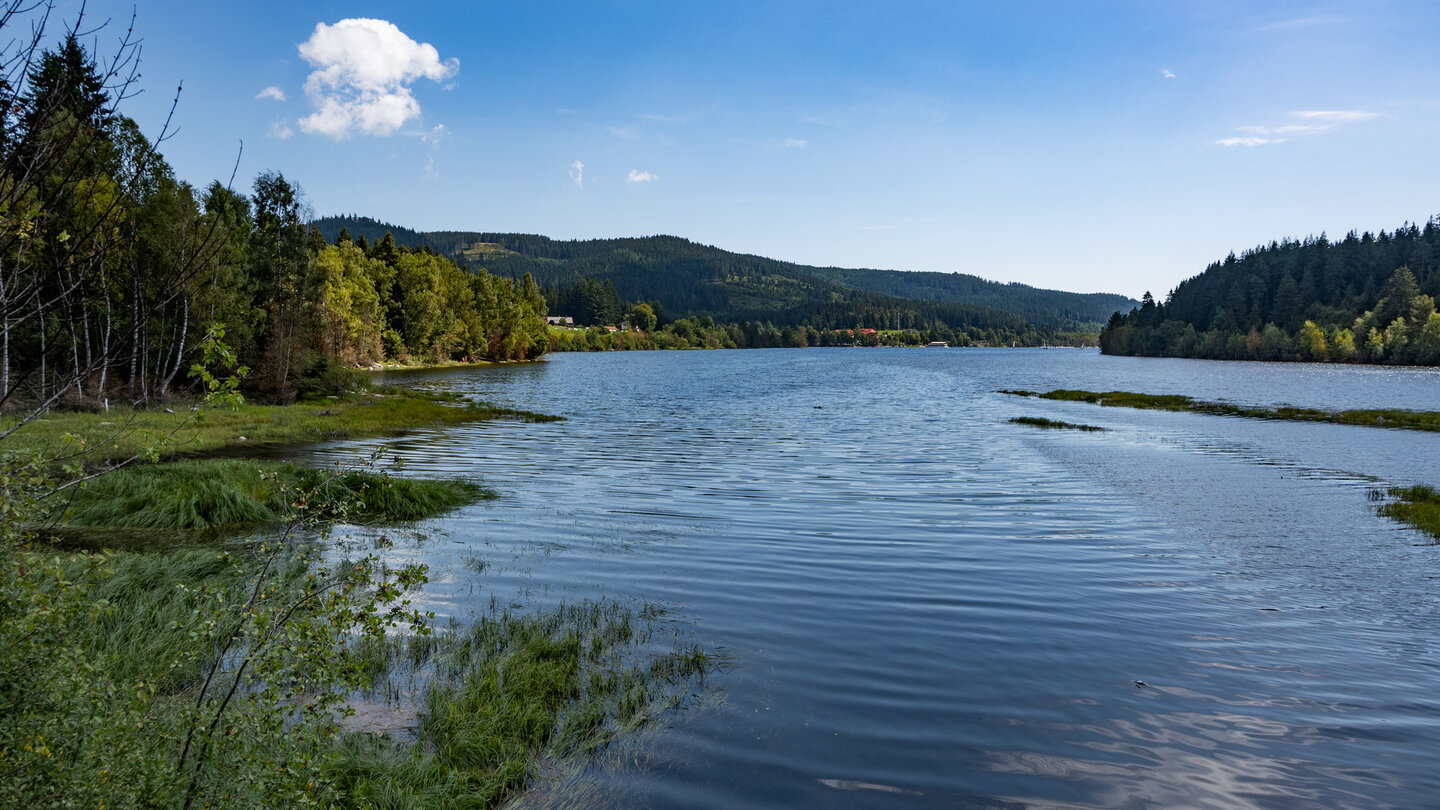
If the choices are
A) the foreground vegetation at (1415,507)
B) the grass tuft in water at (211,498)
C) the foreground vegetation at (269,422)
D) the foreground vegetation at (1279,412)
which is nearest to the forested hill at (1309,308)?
the foreground vegetation at (1279,412)

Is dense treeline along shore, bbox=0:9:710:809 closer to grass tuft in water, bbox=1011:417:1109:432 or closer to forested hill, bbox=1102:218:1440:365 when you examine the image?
grass tuft in water, bbox=1011:417:1109:432

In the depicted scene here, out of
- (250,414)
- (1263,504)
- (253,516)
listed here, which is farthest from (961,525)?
(250,414)

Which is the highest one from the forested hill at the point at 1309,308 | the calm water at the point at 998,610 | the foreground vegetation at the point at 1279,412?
the forested hill at the point at 1309,308

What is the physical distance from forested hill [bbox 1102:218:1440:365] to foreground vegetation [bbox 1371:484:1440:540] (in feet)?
388

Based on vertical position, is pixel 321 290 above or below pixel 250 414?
above

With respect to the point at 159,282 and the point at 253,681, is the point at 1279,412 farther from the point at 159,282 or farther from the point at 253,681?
the point at 159,282

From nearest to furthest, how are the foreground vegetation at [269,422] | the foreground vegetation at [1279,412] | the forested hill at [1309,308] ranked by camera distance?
the foreground vegetation at [269,422] < the foreground vegetation at [1279,412] < the forested hill at [1309,308]

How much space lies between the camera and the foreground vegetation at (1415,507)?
16906mm

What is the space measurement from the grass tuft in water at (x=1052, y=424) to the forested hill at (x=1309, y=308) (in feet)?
351

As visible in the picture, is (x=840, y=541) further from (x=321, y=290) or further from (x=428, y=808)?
(x=321, y=290)

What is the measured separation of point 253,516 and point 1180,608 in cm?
1648

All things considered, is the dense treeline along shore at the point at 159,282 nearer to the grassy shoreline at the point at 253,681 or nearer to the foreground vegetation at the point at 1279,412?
the grassy shoreline at the point at 253,681

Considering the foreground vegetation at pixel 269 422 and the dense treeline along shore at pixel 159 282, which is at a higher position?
the dense treeline along shore at pixel 159 282

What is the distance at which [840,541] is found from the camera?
571 inches
